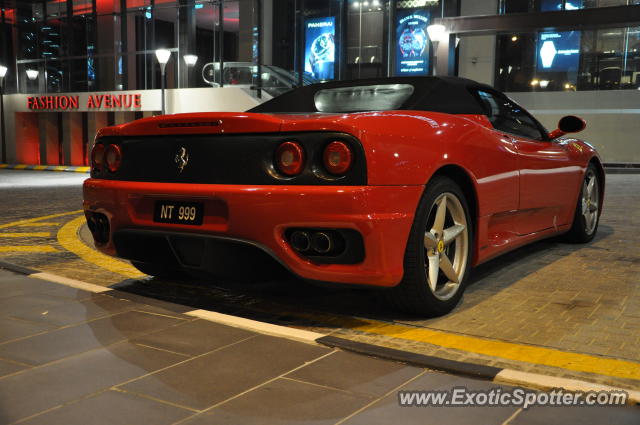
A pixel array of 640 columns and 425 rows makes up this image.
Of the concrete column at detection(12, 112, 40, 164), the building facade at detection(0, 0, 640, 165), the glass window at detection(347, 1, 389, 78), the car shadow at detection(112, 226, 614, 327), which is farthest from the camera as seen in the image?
the concrete column at detection(12, 112, 40, 164)

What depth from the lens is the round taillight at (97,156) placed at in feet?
12.4

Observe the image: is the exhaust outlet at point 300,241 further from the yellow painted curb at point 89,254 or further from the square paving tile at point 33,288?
the yellow painted curb at point 89,254

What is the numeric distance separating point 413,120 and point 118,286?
211 centimetres

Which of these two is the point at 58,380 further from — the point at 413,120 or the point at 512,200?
the point at 512,200

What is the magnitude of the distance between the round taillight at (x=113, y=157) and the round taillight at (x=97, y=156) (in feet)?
0.17

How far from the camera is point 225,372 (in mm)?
2594

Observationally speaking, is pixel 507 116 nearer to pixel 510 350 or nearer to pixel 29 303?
pixel 510 350

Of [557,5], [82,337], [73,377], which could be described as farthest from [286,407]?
[557,5]

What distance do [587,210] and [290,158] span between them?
12.1ft

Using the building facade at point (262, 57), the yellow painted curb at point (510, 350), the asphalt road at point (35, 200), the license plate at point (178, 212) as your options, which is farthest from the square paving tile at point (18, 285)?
the building facade at point (262, 57)

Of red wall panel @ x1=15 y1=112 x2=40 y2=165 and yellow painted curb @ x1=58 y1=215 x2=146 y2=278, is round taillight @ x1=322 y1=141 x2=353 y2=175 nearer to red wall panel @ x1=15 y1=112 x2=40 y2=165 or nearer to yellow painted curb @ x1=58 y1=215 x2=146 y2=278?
yellow painted curb @ x1=58 y1=215 x2=146 y2=278

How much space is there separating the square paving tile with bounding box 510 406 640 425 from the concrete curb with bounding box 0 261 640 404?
96 mm

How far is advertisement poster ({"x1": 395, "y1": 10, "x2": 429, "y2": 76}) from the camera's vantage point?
25.2m

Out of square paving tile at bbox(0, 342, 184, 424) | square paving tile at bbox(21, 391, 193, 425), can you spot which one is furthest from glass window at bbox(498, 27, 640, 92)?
square paving tile at bbox(21, 391, 193, 425)
